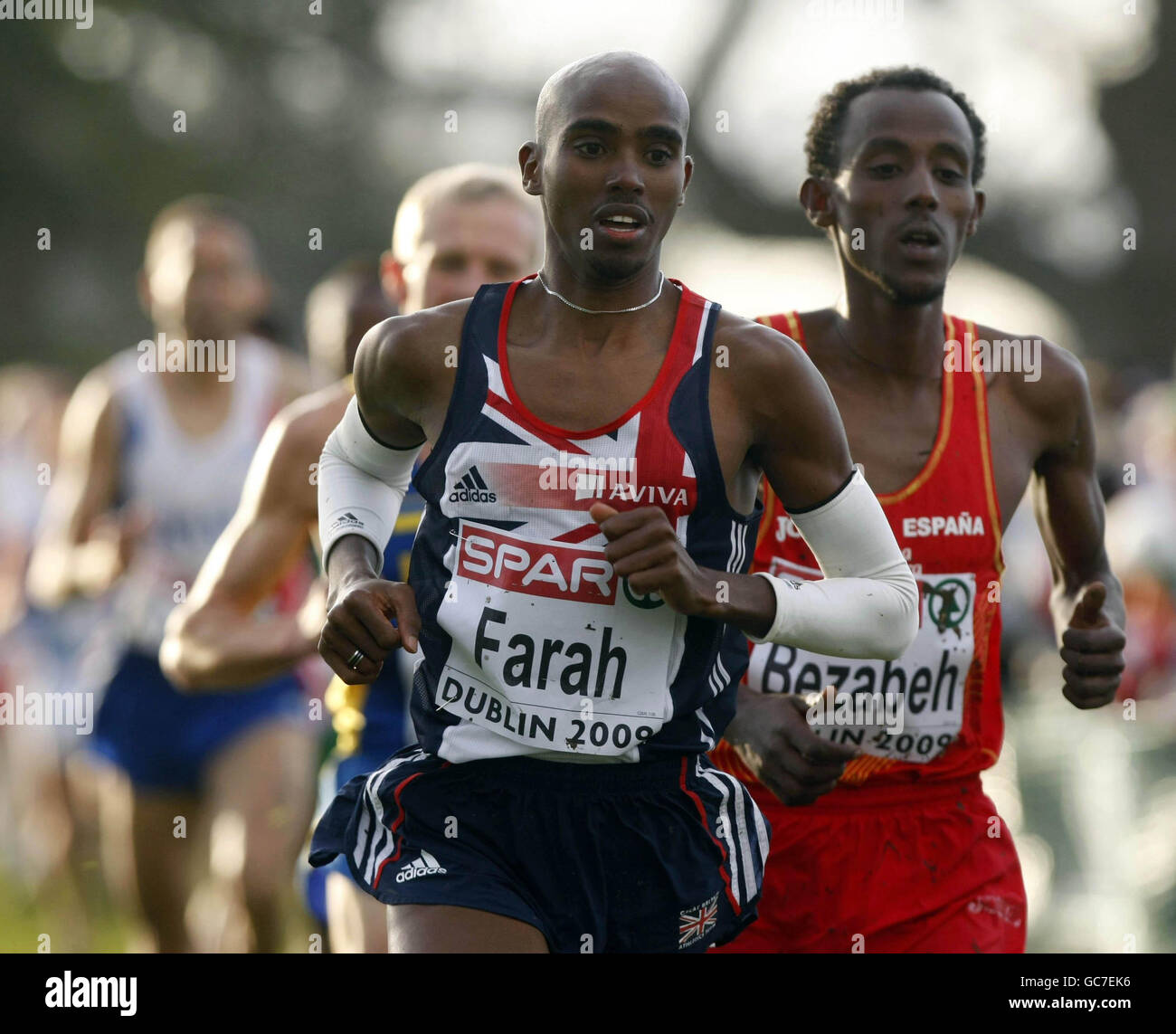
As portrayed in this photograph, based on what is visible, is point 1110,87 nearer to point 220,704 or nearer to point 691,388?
point 220,704

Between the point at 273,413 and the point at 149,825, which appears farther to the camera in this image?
the point at 273,413

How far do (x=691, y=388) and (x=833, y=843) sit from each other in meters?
1.53

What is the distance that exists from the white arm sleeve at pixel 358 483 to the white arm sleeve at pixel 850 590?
0.83 metres

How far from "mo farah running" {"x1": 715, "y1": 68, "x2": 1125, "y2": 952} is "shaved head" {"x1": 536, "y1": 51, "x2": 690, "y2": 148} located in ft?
3.93

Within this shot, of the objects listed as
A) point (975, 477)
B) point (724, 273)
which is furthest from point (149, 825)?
point (724, 273)

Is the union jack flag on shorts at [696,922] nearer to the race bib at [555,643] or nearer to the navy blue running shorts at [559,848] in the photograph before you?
the navy blue running shorts at [559,848]

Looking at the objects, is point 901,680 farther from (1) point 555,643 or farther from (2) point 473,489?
(2) point 473,489

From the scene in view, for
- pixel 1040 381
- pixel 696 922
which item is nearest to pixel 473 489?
pixel 696 922

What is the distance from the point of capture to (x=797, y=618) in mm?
3691

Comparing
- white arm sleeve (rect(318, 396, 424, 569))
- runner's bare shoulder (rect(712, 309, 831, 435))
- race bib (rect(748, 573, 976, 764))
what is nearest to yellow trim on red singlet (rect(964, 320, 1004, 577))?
race bib (rect(748, 573, 976, 764))

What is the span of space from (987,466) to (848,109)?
104 cm

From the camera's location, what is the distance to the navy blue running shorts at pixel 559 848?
366cm

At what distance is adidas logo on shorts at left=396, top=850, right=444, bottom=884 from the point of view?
363 centimetres

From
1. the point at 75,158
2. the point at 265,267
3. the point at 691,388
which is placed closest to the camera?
the point at 691,388
